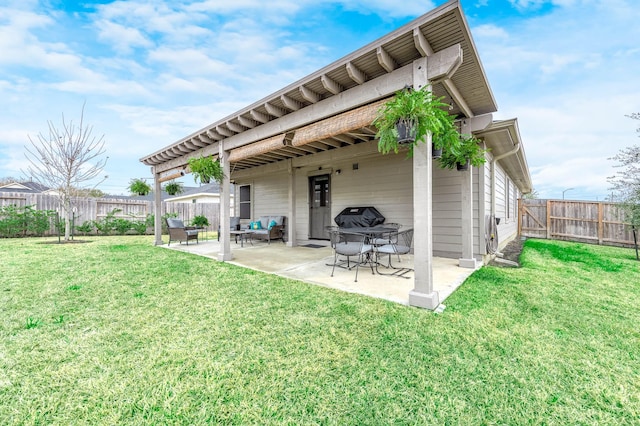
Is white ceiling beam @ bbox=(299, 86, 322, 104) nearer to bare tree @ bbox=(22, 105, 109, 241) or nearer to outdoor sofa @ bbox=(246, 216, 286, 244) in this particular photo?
outdoor sofa @ bbox=(246, 216, 286, 244)

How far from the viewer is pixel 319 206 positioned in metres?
7.70

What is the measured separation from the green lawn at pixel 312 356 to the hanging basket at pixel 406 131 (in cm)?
172

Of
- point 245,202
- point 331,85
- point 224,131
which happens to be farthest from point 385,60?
point 245,202

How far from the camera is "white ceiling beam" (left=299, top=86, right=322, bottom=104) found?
11.7 ft

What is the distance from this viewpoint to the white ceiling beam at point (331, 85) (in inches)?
128

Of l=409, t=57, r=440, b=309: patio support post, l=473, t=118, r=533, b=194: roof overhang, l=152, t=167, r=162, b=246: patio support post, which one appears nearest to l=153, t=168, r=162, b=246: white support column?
l=152, t=167, r=162, b=246: patio support post

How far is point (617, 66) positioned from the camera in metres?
9.30

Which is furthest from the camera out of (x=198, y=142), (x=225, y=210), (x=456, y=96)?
(x=198, y=142)

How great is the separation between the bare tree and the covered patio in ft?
21.9

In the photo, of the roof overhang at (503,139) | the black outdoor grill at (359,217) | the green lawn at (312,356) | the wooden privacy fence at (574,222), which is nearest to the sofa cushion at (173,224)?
the green lawn at (312,356)

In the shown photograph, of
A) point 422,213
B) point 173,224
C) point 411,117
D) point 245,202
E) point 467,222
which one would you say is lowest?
point 173,224

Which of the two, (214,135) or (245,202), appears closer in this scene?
(214,135)

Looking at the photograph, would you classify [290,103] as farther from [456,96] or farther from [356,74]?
[456,96]

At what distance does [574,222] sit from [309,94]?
1065 centimetres
